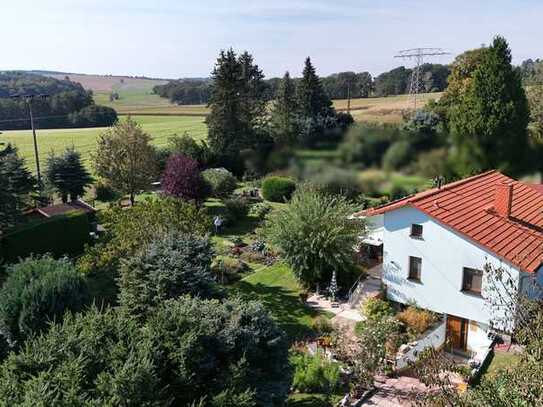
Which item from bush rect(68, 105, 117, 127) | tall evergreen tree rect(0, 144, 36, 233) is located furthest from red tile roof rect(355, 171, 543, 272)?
bush rect(68, 105, 117, 127)

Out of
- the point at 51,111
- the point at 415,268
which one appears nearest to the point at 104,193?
the point at 415,268

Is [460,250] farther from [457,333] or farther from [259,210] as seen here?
[259,210]

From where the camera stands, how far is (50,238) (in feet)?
91.0

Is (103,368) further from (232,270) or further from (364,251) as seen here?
(364,251)

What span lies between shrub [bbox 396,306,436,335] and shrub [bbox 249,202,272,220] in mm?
16738

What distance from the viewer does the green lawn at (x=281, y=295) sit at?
64.7 feet

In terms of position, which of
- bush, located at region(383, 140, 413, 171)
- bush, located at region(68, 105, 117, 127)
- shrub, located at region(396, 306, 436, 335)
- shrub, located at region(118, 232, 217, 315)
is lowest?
shrub, located at region(396, 306, 436, 335)

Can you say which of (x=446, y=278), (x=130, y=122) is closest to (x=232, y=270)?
(x=446, y=278)

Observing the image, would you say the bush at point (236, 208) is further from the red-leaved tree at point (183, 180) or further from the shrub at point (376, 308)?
the shrub at point (376, 308)

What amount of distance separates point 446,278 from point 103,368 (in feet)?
41.9

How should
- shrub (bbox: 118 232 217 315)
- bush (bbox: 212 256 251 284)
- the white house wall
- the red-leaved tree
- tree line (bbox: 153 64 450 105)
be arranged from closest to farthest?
tree line (bbox: 153 64 450 105), shrub (bbox: 118 232 217 315), the white house wall, bush (bbox: 212 256 251 284), the red-leaved tree

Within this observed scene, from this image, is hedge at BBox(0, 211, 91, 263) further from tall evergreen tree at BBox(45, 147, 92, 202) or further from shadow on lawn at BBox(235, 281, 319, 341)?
shadow on lawn at BBox(235, 281, 319, 341)

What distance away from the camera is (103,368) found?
34.8 feet

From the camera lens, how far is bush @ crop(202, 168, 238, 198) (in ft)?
118
